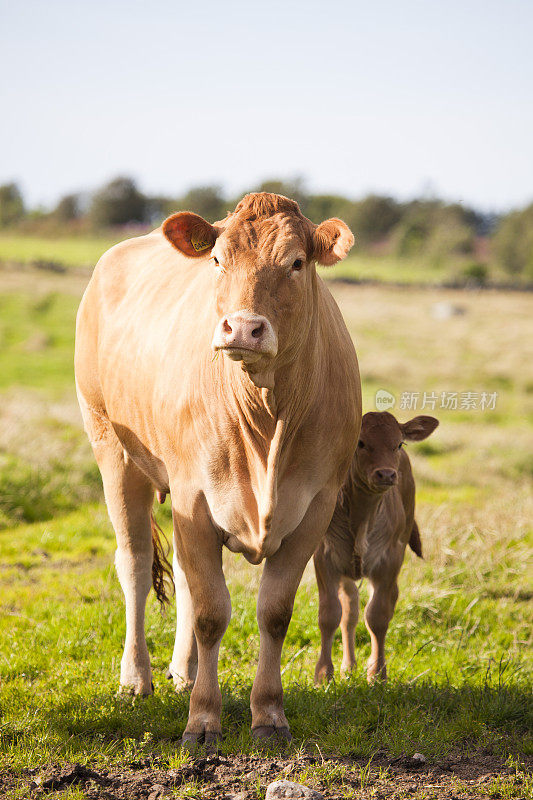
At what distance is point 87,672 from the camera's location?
5199mm

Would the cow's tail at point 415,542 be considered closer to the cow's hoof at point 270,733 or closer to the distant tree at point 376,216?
the cow's hoof at point 270,733

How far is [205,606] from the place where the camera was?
412 centimetres

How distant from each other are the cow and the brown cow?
2.14 ft

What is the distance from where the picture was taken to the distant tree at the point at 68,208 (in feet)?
189

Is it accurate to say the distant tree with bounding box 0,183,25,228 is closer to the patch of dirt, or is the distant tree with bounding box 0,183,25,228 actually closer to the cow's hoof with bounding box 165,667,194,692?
the cow's hoof with bounding box 165,667,194,692

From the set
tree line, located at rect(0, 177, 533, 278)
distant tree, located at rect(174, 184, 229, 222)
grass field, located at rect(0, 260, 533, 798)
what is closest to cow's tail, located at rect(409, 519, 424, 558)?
grass field, located at rect(0, 260, 533, 798)

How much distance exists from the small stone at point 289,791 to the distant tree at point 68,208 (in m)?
56.2

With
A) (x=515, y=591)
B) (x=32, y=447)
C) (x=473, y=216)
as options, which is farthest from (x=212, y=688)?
(x=473, y=216)

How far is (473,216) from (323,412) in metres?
56.4

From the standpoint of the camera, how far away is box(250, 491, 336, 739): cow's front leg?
413 cm

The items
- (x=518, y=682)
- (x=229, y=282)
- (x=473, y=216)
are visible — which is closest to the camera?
(x=229, y=282)

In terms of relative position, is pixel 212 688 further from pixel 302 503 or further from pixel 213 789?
pixel 302 503

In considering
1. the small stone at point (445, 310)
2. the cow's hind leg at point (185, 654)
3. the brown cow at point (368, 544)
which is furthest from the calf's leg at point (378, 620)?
the small stone at point (445, 310)

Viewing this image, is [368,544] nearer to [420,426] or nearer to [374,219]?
[420,426]
